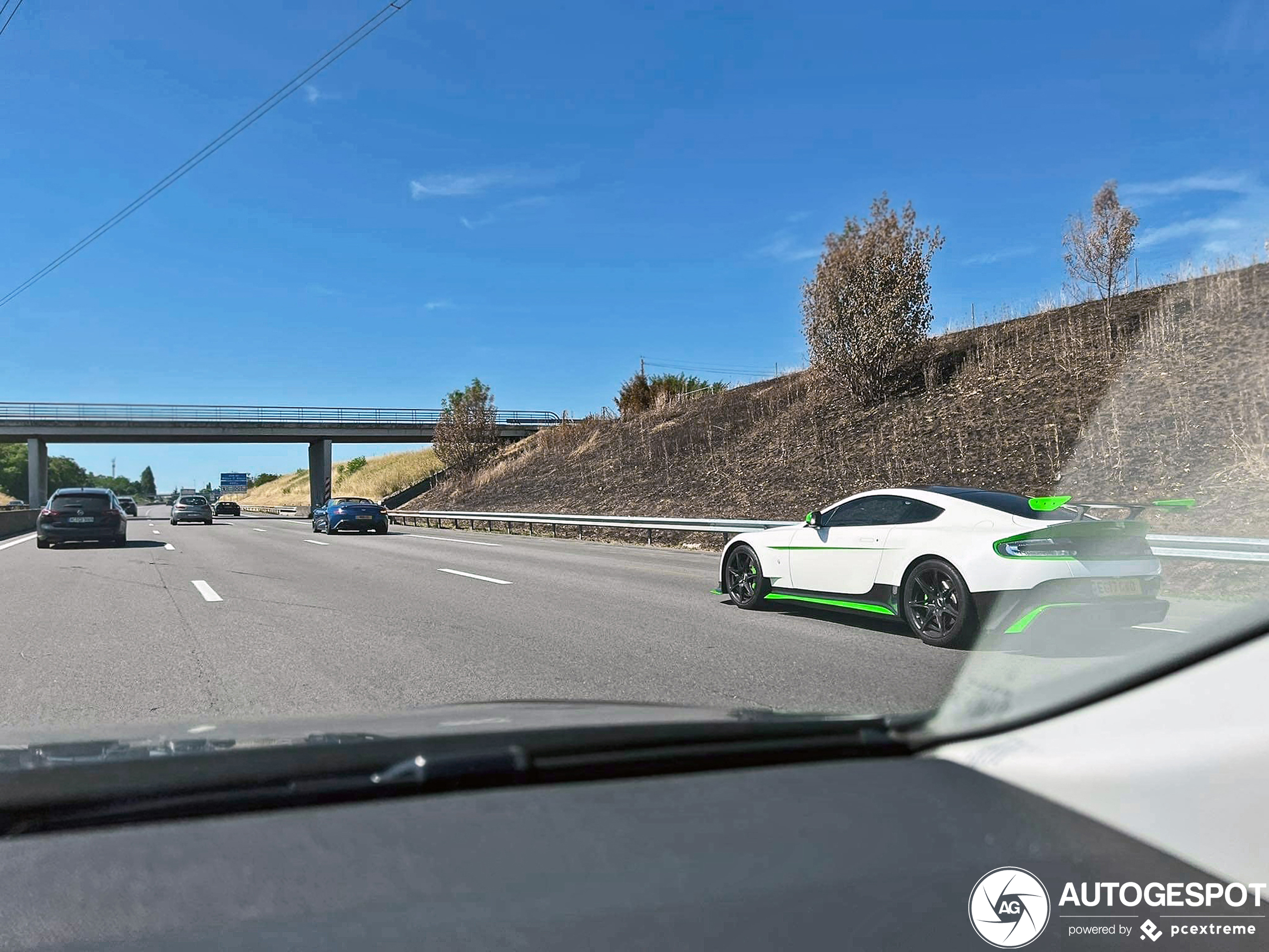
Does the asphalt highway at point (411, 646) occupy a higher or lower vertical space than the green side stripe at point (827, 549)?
lower

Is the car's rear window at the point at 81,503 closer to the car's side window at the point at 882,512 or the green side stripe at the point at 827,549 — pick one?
the green side stripe at the point at 827,549

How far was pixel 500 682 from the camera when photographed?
6.17 metres

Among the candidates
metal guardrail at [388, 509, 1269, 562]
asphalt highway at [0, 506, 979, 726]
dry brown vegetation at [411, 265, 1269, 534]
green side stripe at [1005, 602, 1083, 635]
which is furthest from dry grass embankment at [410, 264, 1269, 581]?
asphalt highway at [0, 506, 979, 726]

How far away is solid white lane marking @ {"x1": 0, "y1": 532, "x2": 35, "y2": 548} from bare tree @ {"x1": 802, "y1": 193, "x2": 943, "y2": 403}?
22.2 m

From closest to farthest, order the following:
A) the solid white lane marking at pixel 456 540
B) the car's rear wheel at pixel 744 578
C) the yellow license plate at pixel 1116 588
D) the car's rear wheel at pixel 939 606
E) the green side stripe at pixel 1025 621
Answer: the yellow license plate at pixel 1116 588
the green side stripe at pixel 1025 621
the car's rear wheel at pixel 939 606
the car's rear wheel at pixel 744 578
the solid white lane marking at pixel 456 540

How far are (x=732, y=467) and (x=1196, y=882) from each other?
27685mm

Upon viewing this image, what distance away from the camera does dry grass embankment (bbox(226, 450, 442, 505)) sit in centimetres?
7762

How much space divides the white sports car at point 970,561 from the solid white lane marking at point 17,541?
21611 mm

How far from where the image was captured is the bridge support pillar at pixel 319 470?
217 feet

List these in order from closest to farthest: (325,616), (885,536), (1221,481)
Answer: (885,536) → (325,616) → (1221,481)

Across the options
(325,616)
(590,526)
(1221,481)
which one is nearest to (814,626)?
(325,616)

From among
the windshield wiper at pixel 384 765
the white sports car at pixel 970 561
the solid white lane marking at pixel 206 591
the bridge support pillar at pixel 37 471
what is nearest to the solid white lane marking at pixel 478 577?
the solid white lane marking at pixel 206 591

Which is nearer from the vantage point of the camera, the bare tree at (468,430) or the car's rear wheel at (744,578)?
the car's rear wheel at (744,578)

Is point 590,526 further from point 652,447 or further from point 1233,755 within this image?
point 1233,755
